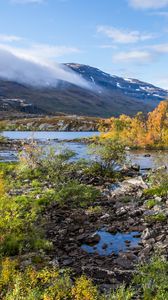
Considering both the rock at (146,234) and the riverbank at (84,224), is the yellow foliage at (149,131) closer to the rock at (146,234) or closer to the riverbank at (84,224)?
the riverbank at (84,224)

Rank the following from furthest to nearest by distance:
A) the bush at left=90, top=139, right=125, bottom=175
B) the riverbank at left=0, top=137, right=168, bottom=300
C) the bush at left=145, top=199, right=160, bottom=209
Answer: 1. the bush at left=90, top=139, right=125, bottom=175
2. the bush at left=145, top=199, right=160, bottom=209
3. the riverbank at left=0, top=137, right=168, bottom=300

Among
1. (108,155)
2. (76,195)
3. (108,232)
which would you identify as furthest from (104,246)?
(108,155)

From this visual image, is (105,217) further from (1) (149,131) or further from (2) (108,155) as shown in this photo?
(1) (149,131)

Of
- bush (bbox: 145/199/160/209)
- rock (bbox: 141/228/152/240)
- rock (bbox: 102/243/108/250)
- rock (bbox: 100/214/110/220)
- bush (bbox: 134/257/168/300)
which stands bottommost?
rock (bbox: 102/243/108/250)

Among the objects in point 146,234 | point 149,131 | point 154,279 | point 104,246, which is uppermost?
point 149,131

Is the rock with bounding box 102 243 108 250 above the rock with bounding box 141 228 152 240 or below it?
below

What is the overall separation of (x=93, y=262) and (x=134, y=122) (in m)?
92.2

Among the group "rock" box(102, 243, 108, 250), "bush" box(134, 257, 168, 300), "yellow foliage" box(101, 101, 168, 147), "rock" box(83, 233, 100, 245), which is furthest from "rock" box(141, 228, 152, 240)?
"yellow foliage" box(101, 101, 168, 147)

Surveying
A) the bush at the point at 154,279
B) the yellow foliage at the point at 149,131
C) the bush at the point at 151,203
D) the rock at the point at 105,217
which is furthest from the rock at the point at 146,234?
the yellow foliage at the point at 149,131

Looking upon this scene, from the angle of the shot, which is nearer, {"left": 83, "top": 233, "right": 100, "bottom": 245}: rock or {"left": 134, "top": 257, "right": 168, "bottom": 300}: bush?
{"left": 134, "top": 257, "right": 168, "bottom": 300}: bush

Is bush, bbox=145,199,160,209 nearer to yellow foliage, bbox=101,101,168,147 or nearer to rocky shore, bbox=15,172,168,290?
rocky shore, bbox=15,172,168,290

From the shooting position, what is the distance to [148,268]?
15359 millimetres

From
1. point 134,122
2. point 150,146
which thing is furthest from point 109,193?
point 134,122

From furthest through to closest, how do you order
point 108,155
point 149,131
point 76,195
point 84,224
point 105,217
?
point 149,131 < point 108,155 < point 76,195 < point 105,217 < point 84,224
